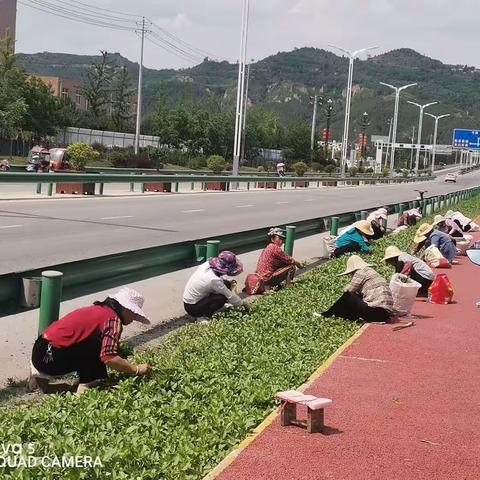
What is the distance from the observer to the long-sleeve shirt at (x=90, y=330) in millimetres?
5918

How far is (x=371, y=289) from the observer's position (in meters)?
9.46

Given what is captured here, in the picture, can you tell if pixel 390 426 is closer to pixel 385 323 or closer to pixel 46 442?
pixel 46 442

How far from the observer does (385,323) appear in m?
9.32

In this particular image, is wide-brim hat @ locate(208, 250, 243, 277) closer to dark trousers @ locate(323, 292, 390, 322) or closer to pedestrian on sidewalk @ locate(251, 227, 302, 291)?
dark trousers @ locate(323, 292, 390, 322)

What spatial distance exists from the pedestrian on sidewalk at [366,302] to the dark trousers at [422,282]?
6.31 ft

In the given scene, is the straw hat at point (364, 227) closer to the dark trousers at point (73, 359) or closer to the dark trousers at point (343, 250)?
the dark trousers at point (343, 250)

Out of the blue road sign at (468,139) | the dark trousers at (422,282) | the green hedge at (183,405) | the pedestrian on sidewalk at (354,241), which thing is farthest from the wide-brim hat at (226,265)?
the blue road sign at (468,139)

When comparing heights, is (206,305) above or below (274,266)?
below

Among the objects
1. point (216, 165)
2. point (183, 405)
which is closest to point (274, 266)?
point (183, 405)

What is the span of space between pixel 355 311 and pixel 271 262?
259cm

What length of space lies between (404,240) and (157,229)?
576 centimetres

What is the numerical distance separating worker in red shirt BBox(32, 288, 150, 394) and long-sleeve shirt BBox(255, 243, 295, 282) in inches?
217

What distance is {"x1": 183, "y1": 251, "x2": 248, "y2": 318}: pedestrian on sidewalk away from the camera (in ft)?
29.8

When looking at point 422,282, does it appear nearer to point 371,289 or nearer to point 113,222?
point 371,289
